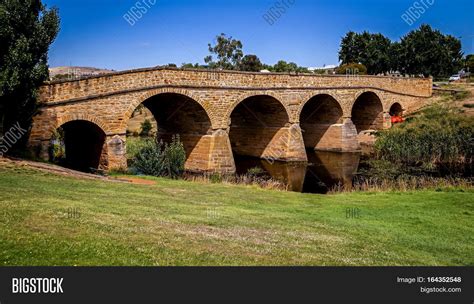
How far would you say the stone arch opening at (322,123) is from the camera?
3701 centimetres

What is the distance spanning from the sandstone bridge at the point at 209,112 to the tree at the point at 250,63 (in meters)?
23.3

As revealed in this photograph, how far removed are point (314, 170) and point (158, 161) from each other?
12284mm

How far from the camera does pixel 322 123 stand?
38.5 metres

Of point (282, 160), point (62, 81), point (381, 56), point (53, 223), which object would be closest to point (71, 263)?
point (53, 223)

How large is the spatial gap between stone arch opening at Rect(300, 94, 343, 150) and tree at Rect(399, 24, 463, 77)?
107 ft

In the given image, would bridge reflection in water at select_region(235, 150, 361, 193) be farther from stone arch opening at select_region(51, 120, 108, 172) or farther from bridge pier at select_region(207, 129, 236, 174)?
stone arch opening at select_region(51, 120, 108, 172)

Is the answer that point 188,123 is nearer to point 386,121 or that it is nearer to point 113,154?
point 113,154

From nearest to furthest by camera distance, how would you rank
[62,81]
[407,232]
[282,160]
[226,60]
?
1. [407,232]
2. [62,81]
3. [282,160]
4. [226,60]

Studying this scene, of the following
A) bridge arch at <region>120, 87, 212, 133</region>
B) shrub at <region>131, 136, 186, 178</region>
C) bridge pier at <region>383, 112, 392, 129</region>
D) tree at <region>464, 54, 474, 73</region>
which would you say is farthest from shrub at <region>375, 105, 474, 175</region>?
tree at <region>464, 54, 474, 73</region>

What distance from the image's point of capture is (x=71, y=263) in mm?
6465

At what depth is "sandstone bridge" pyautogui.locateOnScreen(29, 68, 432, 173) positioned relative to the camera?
64.8 ft

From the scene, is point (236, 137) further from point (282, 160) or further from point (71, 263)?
point (71, 263)

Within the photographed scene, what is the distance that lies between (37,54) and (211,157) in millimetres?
11614

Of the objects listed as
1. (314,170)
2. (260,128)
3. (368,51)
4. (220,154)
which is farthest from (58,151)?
(368,51)
